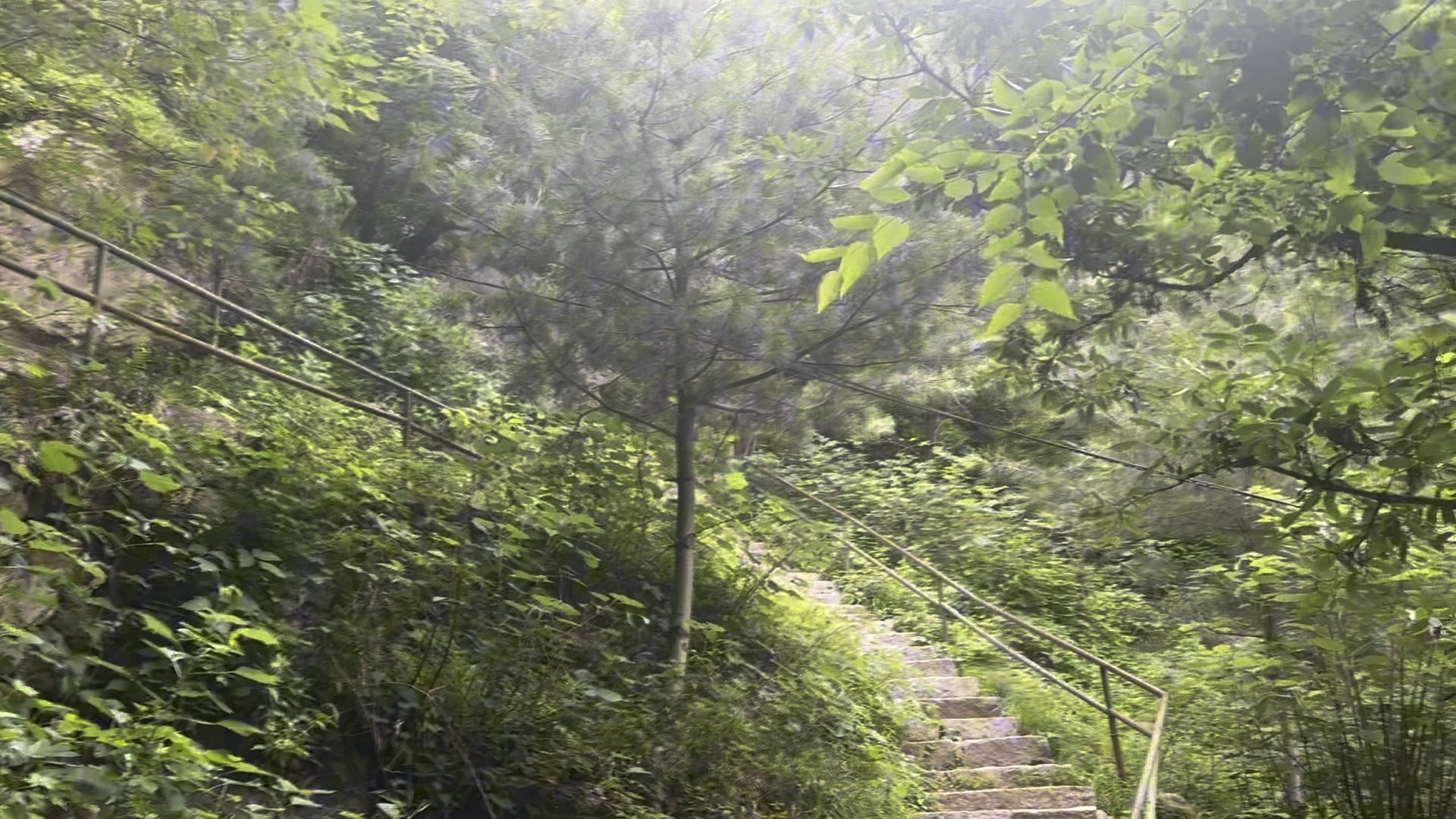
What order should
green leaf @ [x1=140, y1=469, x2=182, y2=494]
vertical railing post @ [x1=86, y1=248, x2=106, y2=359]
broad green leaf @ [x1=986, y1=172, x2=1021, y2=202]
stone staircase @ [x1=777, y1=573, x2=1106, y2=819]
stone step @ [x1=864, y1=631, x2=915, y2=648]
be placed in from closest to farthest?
broad green leaf @ [x1=986, y1=172, x2=1021, y2=202], green leaf @ [x1=140, y1=469, x2=182, y2=494], vertical railing post @ [x1=86, y1=248, x2=106, y2=359], stone staircase @ [x1=777, y1=573, x2=1106, y2=819], stone step @ [x1=864, y1=631, x2=915, y2=648]

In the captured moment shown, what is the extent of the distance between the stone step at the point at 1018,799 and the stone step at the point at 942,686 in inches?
49.0

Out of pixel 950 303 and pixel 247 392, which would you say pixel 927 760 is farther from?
pixel 247 392

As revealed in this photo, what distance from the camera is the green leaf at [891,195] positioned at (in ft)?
6.21

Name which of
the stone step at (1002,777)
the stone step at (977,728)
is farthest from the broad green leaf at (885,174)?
the stone step at (977,728)

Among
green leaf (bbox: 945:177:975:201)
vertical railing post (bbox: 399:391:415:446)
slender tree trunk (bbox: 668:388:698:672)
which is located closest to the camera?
green leaf (bbox: 945:177:975:201)

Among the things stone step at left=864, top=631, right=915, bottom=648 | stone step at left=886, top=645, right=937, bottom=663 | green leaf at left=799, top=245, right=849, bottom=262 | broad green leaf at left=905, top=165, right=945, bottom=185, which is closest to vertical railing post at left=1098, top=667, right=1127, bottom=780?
stone step at left=886, top=645, right=937, bottom=663

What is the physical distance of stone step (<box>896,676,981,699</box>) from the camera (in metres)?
7.66

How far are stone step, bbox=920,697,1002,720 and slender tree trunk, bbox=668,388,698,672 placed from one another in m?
2.58

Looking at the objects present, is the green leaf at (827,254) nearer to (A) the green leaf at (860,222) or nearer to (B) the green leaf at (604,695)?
(A) the green leaf at (860,222)

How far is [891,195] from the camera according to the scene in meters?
1.92

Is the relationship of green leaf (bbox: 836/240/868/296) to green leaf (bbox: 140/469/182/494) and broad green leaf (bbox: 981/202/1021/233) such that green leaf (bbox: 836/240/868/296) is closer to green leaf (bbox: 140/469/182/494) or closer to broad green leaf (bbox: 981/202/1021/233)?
broad green leaf (bbox: 981/202/1021/233)

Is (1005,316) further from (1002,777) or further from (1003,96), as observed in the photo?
(1002,777)

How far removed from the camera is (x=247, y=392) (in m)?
6.38

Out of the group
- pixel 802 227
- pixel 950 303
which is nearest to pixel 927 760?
pixel 950 303
